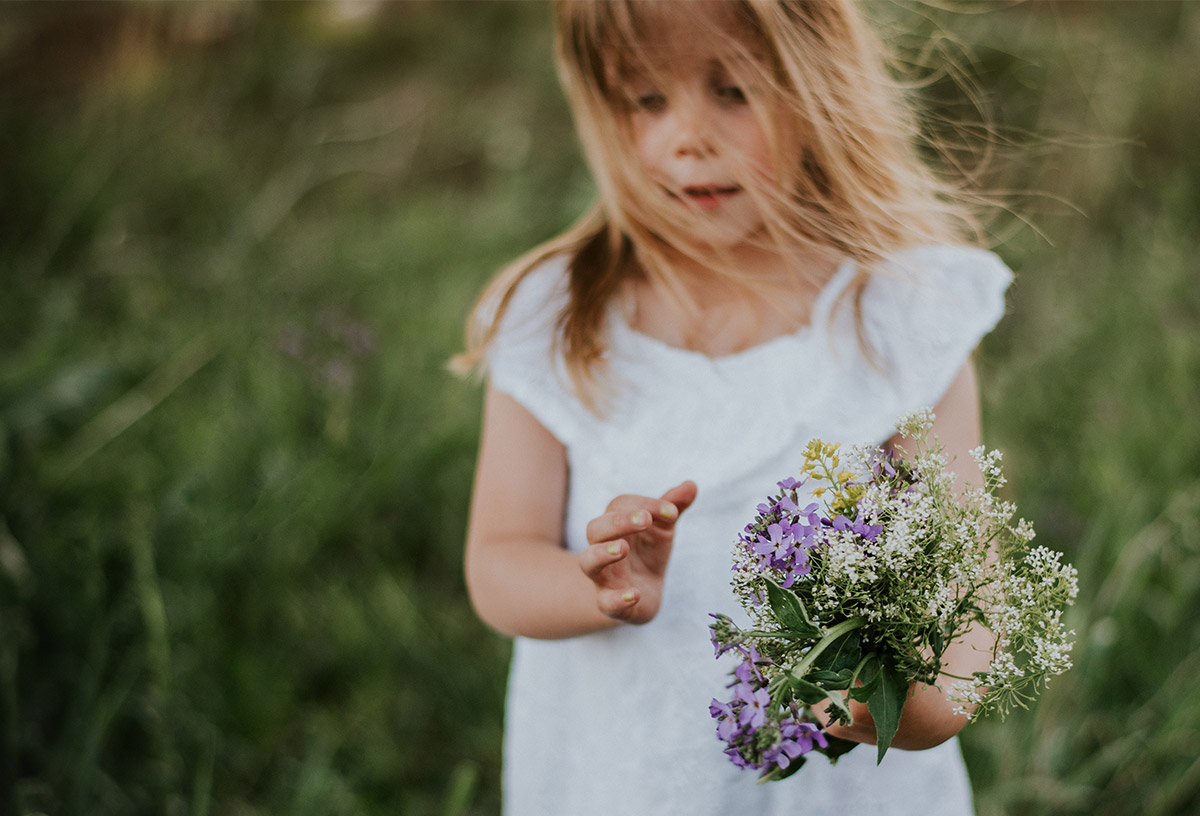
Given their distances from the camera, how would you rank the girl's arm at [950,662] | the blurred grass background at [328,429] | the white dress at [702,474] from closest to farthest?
the girl's arm at [950,662] → the white dress at [702,474] → the blurred grass background at [328,429]

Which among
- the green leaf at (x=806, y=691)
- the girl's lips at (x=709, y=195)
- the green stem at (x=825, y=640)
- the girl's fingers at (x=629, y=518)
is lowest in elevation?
the girl's fingers at (x=629, y=518)

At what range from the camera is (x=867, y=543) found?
0.60m

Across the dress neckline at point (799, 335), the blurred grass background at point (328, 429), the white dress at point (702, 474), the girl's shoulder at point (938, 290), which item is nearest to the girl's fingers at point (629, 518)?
the white dress at point (702, 474)

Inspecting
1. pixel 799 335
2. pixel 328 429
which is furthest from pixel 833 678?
pixel 328 429

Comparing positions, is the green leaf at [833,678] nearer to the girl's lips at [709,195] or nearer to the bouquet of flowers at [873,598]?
the bouquet of flowers at [873,598]

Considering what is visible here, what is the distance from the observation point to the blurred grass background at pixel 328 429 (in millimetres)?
1726

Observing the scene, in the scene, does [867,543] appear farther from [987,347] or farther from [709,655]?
[987,347]

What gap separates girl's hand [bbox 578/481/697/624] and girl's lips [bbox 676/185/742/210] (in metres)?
0.44

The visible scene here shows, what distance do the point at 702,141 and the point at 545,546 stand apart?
1.72 ft

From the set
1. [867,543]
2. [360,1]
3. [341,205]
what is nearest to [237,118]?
[341,205]

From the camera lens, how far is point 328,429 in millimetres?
2207

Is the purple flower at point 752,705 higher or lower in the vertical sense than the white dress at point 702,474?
higher

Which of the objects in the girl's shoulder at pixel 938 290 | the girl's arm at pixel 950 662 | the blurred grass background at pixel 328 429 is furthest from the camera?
the blurred grass background at pixel 328 429

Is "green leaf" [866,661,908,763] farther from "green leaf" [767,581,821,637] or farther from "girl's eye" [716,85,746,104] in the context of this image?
"girl's eye" [716,85,746,104]
